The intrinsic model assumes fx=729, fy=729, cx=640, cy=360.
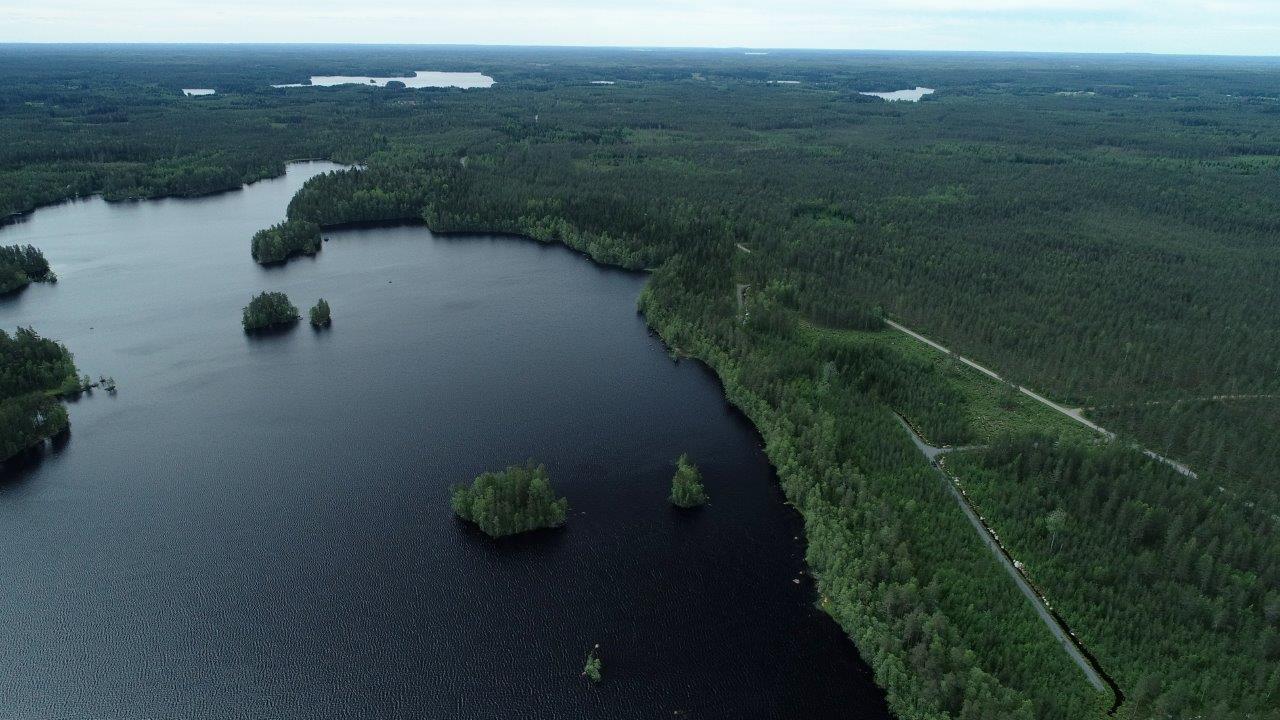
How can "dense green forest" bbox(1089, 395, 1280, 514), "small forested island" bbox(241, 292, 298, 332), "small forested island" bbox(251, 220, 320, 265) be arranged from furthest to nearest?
"small forested island" bbox(251, 220, 320, 265) < "small forested island" bbox(241, 292, 298, 332) < "dense green forest" bbox(1089, 395, 1280, 514)

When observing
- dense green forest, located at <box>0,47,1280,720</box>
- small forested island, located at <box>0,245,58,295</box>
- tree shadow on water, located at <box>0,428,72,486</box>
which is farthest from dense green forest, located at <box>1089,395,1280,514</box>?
small forested island, located at <box>0,245,58,295</box>

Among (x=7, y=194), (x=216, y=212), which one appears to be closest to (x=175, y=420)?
(x=216, y=212)

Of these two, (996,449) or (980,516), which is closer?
(980,516)

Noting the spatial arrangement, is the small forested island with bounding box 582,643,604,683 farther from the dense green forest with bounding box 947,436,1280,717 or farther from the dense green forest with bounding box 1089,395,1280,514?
the dense green forest with bounding box 1089,395,1280,514

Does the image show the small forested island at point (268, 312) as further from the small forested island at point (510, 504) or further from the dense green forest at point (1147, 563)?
the dense green forest at point (1147, 563)

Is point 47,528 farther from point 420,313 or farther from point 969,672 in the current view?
point 969,672

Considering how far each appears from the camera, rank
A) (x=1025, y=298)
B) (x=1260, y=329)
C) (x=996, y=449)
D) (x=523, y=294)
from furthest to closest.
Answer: (x=523, y=294) → (x=1025, y=298) → (x=1260, y=329) → (x=996, y=449)
